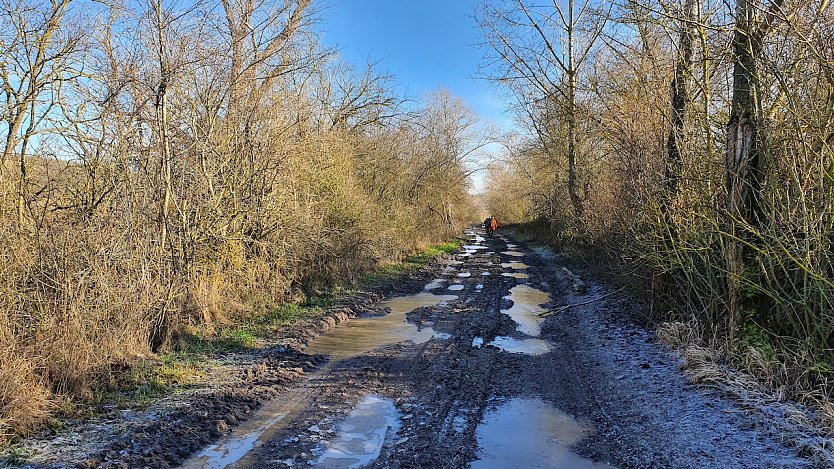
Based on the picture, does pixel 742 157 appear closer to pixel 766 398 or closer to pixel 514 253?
pixel 766 398

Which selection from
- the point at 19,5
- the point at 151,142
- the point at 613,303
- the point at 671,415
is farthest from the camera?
the point at 613,303

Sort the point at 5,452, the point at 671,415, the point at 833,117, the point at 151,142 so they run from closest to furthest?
the point at 5,452
the point at 833,117
the point at 671,415
the point at 151,142

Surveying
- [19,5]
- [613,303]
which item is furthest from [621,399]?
[19,5]

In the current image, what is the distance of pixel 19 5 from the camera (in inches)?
247

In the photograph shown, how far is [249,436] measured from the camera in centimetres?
519

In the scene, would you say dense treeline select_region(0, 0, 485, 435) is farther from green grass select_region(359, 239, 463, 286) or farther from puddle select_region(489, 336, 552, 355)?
puddle select_region(489, 336, 552, 355)

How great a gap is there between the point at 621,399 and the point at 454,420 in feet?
7.27

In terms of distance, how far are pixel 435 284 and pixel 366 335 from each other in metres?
7.07

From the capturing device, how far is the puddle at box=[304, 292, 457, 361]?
8.65 m

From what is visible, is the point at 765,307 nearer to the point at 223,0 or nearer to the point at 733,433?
the point at 733,433

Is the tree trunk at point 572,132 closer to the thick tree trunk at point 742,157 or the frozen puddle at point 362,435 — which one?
the thick tree trunk at point 742,157

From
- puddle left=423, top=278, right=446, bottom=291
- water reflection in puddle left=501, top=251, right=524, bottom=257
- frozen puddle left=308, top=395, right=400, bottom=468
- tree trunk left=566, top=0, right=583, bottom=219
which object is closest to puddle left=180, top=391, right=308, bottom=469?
frozen puddle left=308, top=395, right=400, bottom=468

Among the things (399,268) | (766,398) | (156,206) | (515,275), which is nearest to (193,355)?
(156,206)

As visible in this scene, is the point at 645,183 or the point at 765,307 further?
the point at 645,183
